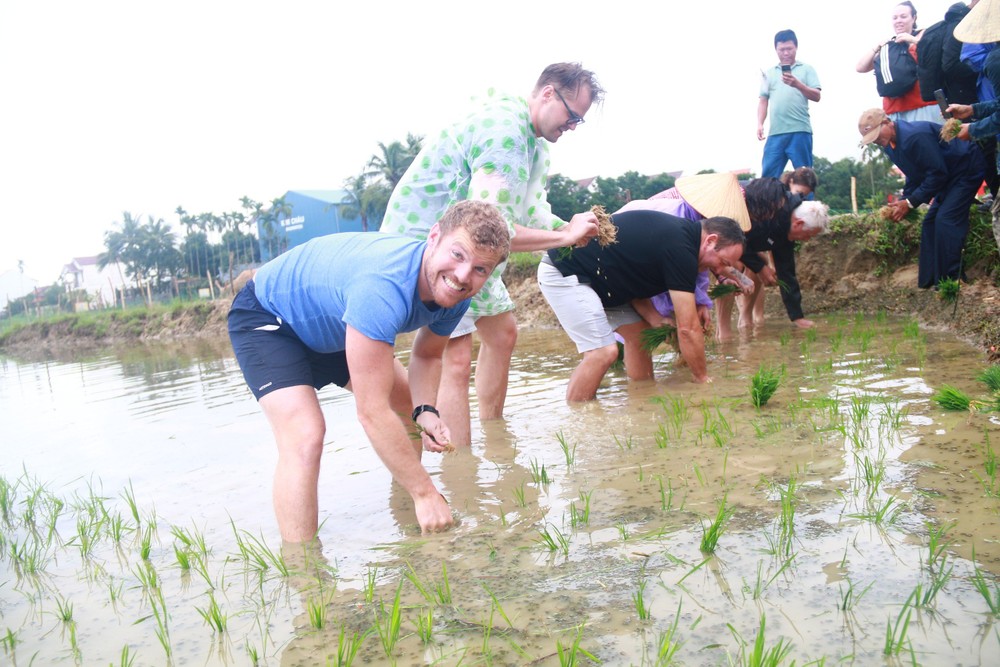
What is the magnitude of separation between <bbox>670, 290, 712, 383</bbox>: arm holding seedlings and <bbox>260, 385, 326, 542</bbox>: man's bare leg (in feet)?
8.67

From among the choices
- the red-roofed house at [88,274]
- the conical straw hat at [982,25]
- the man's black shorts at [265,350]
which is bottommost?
the man's black shorts at [265,350]

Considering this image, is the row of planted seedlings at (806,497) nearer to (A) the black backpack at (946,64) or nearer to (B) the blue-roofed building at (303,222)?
(A) the black backpack at (946,64)

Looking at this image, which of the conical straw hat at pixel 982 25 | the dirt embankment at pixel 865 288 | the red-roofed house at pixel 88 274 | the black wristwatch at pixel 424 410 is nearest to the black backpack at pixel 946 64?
the conical straw hat at pixel 982 25

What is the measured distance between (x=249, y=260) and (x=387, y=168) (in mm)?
12425

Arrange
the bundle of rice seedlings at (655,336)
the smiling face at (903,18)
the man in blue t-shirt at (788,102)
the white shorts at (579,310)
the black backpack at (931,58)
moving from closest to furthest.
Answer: the white shorts at (579,310), the bundle of rice seedlings at (655,336), the black backpack at (931,58), the smiling face at (903,18), the man in blue t-shirt at (788,102)

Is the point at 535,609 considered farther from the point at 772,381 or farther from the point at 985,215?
the point at 985,215

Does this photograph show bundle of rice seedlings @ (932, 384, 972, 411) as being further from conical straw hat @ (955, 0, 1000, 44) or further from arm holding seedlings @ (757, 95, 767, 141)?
arm holding seedlings @ (757, 95, 767, 141)

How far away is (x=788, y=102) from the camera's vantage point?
8.11 meters

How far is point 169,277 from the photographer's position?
60594mm

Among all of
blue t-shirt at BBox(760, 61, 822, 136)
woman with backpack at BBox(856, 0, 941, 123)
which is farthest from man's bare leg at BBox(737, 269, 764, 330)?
woman with backpack at BBox(856, 0, 941, 123)

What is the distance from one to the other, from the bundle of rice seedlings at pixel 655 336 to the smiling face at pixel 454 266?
2840mm

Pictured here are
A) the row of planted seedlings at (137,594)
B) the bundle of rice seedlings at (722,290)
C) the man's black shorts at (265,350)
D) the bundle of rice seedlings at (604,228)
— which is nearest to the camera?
the row of planted seedlings at (137,594)

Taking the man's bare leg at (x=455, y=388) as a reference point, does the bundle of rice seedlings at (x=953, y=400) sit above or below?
below

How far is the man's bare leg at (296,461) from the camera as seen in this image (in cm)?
296
